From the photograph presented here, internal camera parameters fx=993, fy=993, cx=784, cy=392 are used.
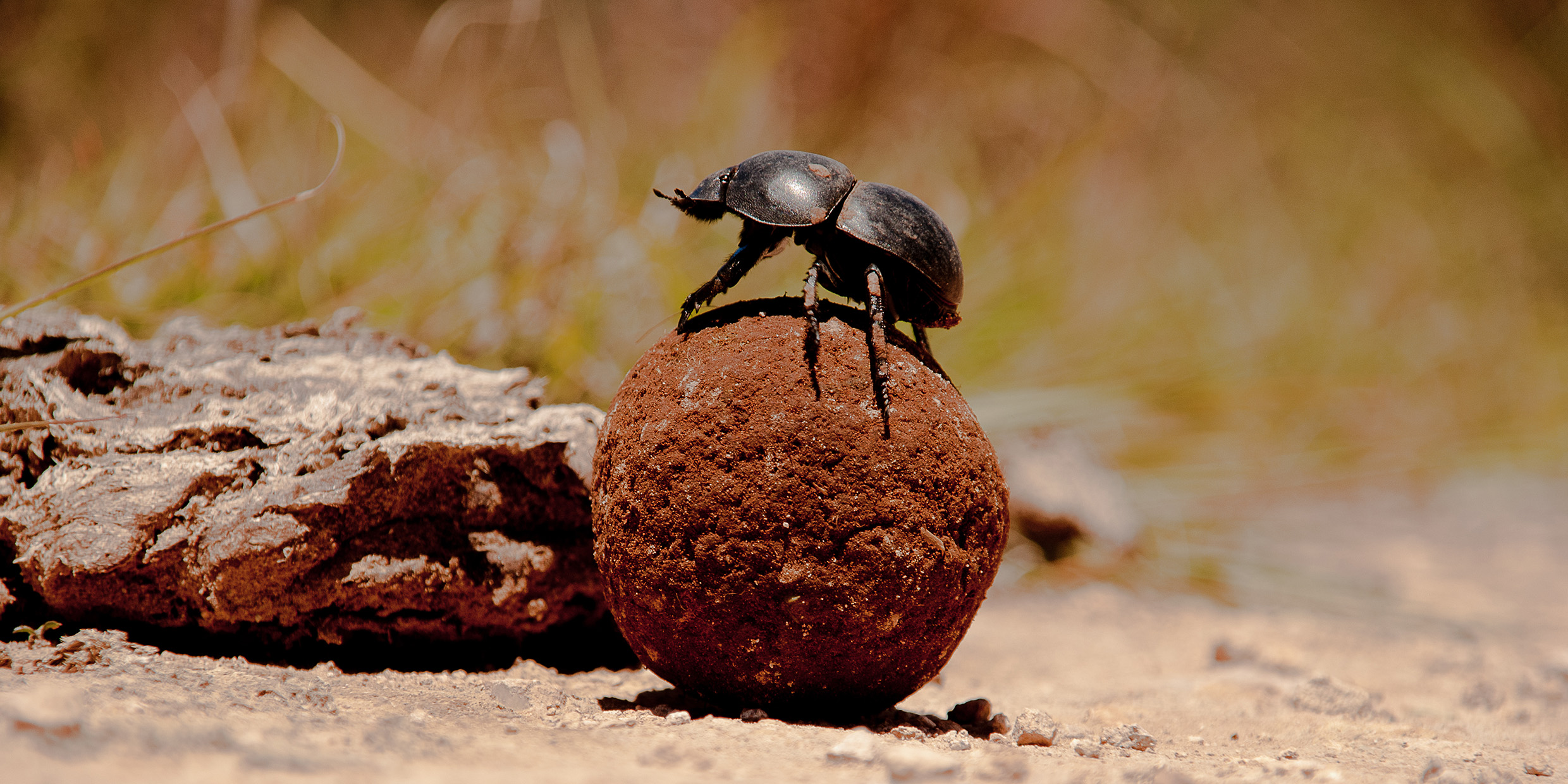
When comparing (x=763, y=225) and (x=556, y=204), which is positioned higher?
(x=556, y=204)

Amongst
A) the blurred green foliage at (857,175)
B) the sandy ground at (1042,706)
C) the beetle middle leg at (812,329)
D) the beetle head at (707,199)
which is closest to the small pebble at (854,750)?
the sandy ground at (1042,706)

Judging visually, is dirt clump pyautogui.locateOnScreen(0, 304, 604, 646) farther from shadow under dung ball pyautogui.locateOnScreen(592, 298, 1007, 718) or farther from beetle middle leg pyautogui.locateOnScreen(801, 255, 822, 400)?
beetle middle leg pyautogui.locateOnScreen(801, 255, 822, 400)

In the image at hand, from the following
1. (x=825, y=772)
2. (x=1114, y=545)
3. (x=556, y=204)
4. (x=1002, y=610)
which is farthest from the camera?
(x=556, y=204)

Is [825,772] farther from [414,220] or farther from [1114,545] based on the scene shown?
[414,220]

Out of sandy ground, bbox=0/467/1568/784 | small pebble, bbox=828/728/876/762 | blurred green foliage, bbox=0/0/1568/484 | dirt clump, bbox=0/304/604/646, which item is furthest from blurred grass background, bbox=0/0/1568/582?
small pebble, bbox=828/728/876/762

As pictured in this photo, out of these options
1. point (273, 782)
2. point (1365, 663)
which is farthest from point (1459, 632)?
point (273, 782)

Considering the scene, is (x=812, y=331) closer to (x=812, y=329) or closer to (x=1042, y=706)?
(x=812, y=329)

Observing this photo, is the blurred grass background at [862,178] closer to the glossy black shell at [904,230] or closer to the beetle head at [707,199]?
the beetle head at [707,199]

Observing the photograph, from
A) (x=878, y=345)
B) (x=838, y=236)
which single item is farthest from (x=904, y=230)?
(x=878, y=345)
